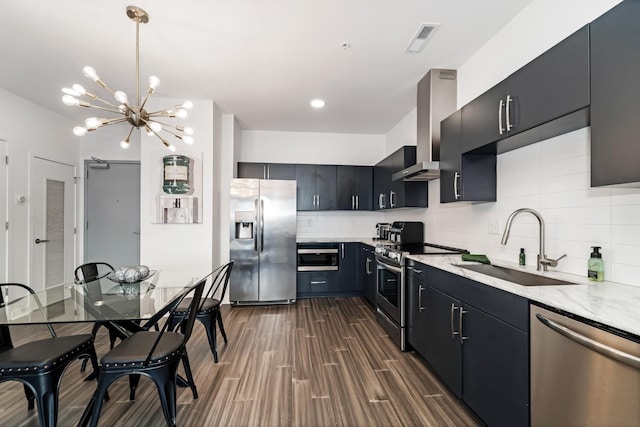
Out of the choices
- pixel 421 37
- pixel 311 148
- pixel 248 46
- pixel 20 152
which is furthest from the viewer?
pixel 311 148

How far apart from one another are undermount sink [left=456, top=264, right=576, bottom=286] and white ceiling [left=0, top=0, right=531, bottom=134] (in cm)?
182

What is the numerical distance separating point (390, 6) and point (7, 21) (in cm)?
283

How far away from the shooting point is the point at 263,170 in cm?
459

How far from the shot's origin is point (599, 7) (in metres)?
1.53

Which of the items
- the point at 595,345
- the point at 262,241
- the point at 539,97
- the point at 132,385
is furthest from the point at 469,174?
the point at 132,385

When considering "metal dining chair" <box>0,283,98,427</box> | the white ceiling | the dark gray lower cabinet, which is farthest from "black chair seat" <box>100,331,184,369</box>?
the white ceiling

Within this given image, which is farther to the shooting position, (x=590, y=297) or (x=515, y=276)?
(x=515, y=276)

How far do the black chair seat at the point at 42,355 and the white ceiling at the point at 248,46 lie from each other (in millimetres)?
2249

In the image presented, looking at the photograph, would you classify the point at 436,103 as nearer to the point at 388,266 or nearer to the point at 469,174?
the point at 469,174

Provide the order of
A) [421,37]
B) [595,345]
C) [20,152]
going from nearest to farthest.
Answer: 1. [595,345]
2. [421,37]
3. [20,152]

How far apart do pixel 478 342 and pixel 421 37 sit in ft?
7.45

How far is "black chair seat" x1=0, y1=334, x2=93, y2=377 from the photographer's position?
148cm

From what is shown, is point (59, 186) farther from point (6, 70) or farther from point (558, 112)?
point (558, 112)

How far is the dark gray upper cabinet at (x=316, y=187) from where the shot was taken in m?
4.67
